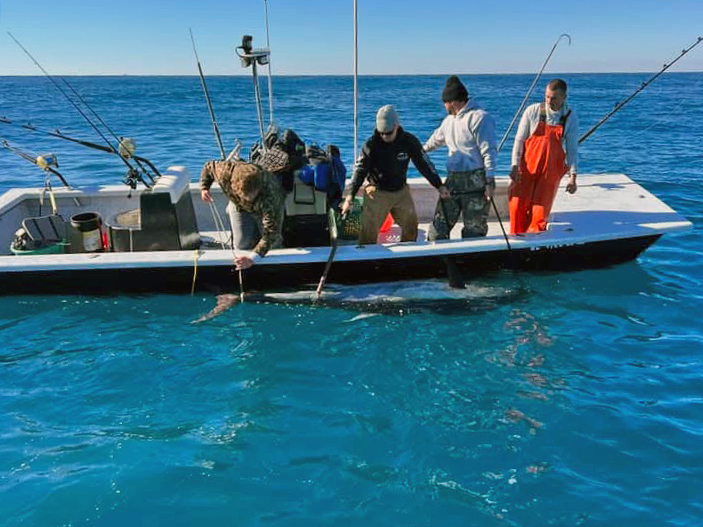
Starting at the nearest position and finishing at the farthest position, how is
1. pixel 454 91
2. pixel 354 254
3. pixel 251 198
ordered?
pixel 251 198 → pixel 454 91 → pixel 354 254

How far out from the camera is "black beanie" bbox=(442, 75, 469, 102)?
17.1 feet

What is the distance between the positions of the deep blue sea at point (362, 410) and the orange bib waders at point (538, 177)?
619 millimetres

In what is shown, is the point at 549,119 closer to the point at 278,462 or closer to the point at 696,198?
the point at 278,462

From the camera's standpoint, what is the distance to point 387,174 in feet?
18.0

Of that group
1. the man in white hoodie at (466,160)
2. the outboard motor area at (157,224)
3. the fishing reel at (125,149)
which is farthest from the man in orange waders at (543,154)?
the fishing reel at (125,149)

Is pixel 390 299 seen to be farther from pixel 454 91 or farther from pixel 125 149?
pixel 125 149

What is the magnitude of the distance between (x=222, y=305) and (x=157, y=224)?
997mm

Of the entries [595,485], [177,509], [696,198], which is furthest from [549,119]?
[696,198]

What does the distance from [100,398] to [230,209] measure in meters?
2.06

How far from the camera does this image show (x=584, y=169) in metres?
13.8

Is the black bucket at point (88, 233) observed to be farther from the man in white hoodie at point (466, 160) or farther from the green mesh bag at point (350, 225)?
the man in white hoodie at point (466, 160)

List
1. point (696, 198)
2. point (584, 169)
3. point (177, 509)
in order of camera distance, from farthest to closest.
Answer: point (584, 169) → point (696, 198) → point (177, 509)

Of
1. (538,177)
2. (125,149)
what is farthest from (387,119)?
(125,149)

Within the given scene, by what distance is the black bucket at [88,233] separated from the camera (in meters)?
5.75
